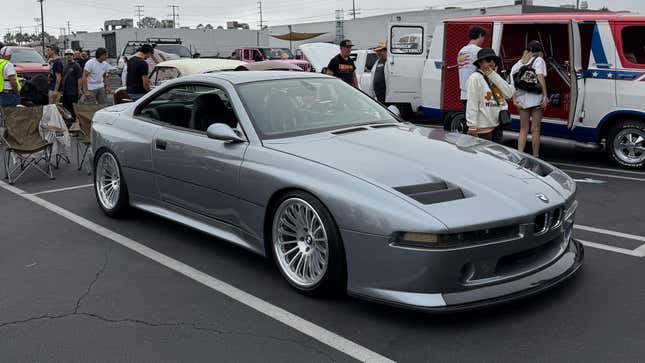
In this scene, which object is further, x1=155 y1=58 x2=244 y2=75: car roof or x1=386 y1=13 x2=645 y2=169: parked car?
x1=155 y1=58 x2=244 y2=75: car roof

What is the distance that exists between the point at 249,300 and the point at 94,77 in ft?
31.7

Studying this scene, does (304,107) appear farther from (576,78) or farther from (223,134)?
A: (576,78)

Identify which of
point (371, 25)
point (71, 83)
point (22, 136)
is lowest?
point (22, 136)

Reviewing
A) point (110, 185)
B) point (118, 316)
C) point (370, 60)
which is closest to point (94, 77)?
point (370, 60)

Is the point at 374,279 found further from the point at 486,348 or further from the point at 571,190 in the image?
the point at 571,190

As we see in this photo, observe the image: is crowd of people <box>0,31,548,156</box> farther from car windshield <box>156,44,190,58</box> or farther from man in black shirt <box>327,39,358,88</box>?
car windshield <box>156,44,190,58</box>

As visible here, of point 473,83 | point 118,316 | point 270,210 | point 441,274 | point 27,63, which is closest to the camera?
point 441,274

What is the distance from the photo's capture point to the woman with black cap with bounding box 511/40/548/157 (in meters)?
8.80

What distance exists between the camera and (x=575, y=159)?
988 centimetres

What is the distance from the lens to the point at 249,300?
4.32 meters

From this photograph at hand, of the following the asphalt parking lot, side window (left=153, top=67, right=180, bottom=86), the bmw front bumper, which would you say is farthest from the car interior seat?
side window (left=153, top=67, right=180, bottom=86)

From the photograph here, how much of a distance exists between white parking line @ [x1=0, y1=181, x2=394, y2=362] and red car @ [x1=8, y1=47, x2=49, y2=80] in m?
14.5

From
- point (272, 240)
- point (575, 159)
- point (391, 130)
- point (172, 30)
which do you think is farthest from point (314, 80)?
point (172, 30)

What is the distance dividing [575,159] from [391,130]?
5738 millimetres
